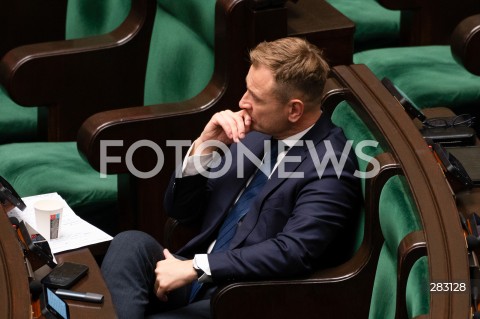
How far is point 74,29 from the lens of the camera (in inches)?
83.4

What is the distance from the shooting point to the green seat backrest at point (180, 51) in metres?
1.76

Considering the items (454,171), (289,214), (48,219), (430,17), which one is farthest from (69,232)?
(430,17)

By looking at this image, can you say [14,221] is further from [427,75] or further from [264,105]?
[427,75]

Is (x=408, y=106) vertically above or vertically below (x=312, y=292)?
above

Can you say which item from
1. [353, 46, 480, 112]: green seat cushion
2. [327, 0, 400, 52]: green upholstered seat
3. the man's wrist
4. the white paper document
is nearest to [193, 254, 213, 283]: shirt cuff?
the man's wrist

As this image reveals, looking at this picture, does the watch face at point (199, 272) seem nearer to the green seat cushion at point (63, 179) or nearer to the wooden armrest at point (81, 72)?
the green seat cushion at point (63, 179)

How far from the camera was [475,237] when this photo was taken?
1.12m

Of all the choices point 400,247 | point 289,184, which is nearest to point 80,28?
point 289,184

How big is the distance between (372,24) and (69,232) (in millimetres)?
889

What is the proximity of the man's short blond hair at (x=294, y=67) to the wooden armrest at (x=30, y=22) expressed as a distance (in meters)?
0.95

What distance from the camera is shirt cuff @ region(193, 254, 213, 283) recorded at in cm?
136

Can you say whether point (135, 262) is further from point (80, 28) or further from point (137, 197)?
point (80, 28)

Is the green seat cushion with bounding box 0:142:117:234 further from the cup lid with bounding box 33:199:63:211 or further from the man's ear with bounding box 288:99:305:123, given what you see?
the man's ear with bounding box 288:99:305:123

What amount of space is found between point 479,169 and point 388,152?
10 centimetres
